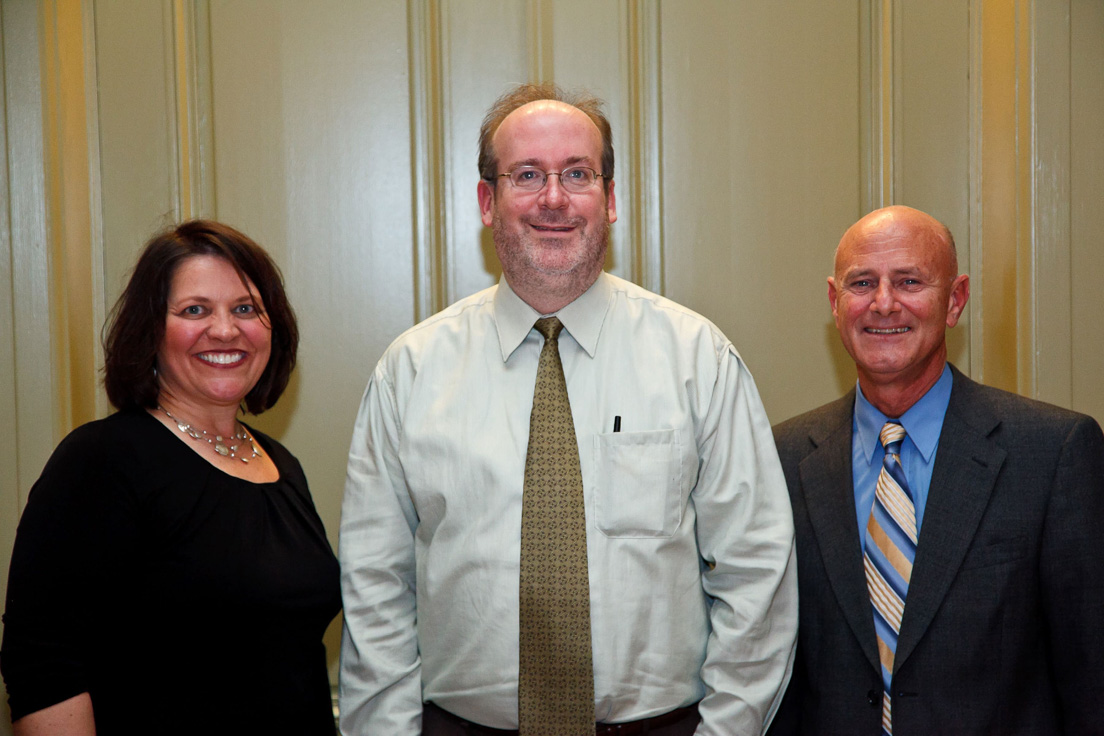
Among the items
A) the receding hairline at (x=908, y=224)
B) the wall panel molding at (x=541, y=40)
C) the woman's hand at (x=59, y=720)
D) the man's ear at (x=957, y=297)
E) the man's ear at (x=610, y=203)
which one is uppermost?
the wall panel molding at (x=541, y=40)

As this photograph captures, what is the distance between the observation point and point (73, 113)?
7.53 feet

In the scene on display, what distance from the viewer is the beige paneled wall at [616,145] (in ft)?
7.52

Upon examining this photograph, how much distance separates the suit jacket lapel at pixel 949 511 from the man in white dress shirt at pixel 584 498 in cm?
23

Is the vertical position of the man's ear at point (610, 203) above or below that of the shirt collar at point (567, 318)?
above

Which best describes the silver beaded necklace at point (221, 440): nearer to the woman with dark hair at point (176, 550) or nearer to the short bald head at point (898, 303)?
the woman with dark hair at point (176, 550)

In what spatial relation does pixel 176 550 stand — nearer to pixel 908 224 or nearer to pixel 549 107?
pixel 549 107

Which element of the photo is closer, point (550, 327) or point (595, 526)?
point (595, 526)

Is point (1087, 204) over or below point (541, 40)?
below

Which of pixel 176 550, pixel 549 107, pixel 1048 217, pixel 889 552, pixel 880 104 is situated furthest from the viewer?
pixel 880 104

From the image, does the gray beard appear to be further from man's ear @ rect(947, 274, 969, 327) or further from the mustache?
man's ear @ rect(947, 274, 969, 327)

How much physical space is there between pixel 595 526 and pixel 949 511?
0.68 meters

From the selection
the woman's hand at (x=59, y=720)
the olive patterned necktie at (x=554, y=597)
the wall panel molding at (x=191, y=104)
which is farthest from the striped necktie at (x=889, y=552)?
the wall panel molding at (x=191, y=104)

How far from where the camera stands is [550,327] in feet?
6.01

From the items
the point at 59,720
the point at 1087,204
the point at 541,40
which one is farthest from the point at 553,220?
the point at 1087,204
